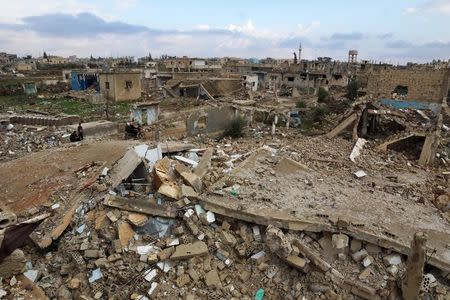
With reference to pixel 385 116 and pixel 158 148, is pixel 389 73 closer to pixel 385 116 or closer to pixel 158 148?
pixel 385 116

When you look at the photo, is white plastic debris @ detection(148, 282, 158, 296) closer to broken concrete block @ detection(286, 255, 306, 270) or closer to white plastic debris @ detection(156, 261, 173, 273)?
white plastic debris @ detection(156, 261, 173, 273)

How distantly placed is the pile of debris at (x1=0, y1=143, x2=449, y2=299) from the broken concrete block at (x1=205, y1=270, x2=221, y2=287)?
0.01m

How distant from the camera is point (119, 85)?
23562 millimetres

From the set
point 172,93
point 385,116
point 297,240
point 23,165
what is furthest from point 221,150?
point 172,93

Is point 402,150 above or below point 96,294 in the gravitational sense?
above

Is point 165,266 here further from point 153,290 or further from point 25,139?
point 25,139

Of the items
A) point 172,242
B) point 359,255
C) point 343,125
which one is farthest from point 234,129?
point 359,255

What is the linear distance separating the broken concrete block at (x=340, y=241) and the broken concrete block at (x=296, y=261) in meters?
0.54

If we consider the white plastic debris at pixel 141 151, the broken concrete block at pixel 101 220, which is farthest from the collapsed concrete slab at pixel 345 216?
the white plastic debris at pixel 141 151

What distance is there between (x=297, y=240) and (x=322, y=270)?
546mm

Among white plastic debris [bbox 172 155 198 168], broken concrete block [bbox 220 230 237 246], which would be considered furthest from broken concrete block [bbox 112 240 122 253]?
white plastic debris [bbox 172 155 198 168]

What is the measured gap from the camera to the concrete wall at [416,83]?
1596cm

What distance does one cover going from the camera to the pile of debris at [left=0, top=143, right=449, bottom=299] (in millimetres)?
4801

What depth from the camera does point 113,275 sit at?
4953mm
